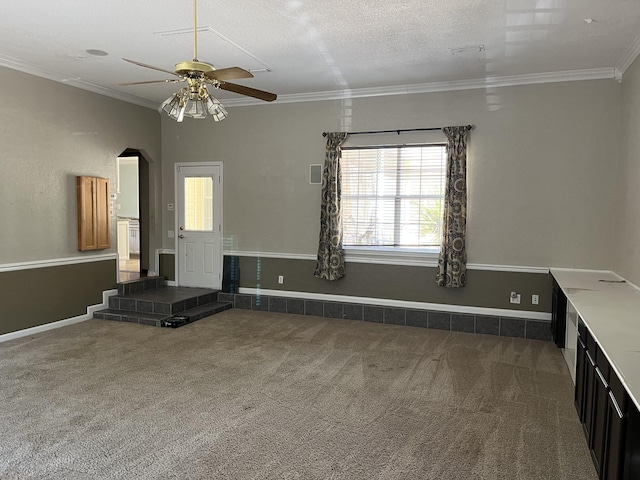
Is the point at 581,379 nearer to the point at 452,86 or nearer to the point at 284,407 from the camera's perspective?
the point at 284,407

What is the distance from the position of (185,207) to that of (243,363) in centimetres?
348

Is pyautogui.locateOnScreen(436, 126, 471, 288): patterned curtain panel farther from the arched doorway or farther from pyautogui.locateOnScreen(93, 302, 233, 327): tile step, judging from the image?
the arched doorway

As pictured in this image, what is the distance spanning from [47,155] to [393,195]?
4093 millimetres

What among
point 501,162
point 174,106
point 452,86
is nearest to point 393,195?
point 501,162

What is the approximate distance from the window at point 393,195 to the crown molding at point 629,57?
6.31ft

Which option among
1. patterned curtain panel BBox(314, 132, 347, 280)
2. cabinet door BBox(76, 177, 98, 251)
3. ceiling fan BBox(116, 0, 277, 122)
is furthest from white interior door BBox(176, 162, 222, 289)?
ceiling fan BBox(116, 0, 277, 122)

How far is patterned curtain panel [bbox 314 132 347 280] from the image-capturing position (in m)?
6.19

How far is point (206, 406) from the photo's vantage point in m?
3.52

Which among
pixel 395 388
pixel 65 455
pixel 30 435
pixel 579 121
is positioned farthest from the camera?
pixel 579 121

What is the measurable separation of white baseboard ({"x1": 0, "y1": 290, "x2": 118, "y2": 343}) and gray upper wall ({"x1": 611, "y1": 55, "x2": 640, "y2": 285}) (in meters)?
5.98

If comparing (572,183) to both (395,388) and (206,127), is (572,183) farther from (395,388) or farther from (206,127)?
(206,127)

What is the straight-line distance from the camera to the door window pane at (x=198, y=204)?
7.10 m

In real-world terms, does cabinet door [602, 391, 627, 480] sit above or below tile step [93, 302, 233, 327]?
above

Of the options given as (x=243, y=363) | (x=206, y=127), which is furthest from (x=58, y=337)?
(x=206, y=127)
